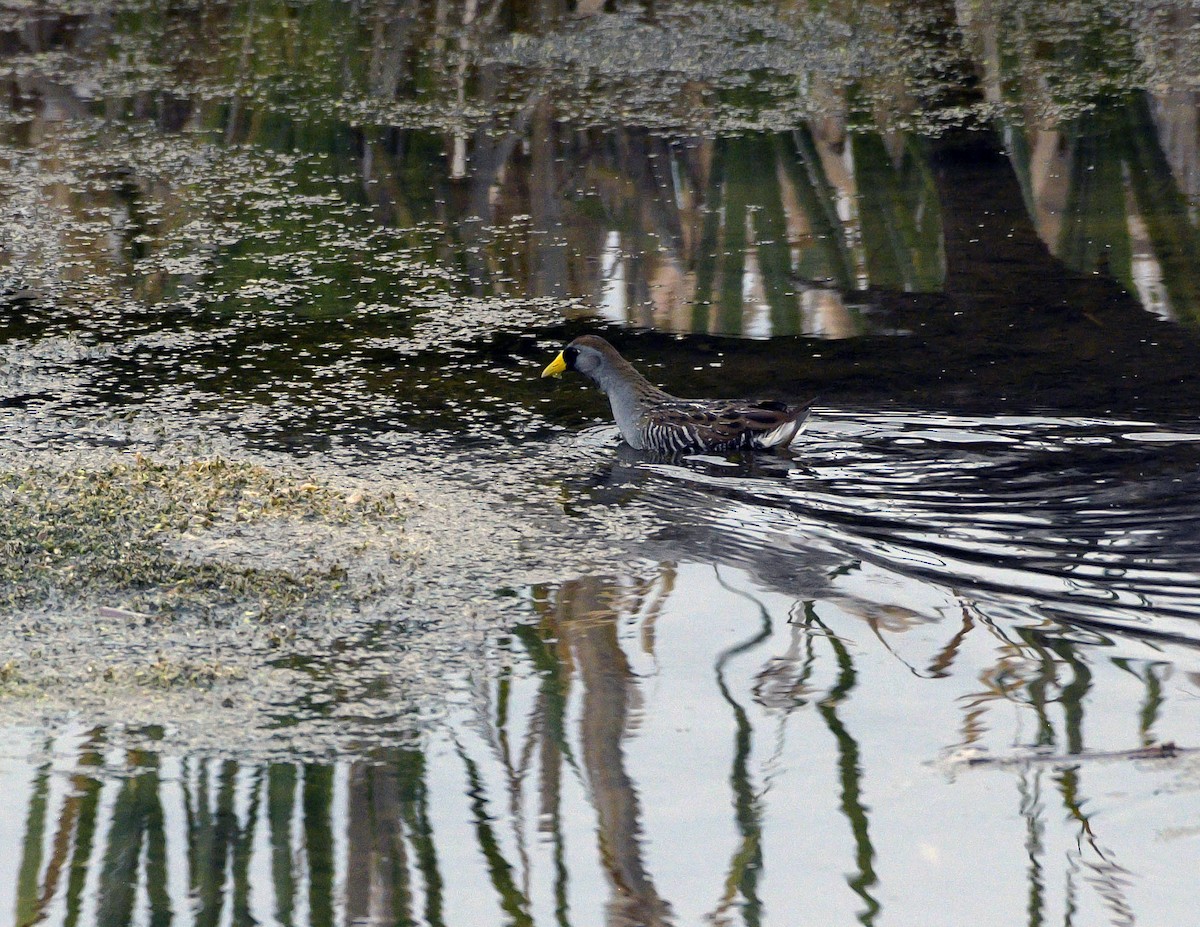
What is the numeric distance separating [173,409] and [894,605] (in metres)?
3.17

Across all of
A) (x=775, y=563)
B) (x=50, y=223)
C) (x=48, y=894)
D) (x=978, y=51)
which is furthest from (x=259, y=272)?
(x=978, y=51)

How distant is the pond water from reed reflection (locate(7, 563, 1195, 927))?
0.01m

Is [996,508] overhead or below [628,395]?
below

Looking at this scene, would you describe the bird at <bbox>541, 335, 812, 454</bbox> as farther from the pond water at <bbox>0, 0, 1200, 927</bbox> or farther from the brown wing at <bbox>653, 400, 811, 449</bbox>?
the pond water at <bbox>0, 0, 1200, 927</bbox>

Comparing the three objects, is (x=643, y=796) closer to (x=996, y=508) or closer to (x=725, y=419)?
(x=996, y=508)

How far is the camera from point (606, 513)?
5570 mm

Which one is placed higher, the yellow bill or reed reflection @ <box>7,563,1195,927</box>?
the yellow bill

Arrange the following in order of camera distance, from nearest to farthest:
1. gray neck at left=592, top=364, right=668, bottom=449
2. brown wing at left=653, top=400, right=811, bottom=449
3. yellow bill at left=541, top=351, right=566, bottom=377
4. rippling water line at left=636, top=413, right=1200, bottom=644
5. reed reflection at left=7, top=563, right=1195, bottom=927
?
1. reed reflection at left=7, top=563, right=1195, bottom=927
2. rippling water line at left=636, top=413, right=1200, bottom=644
3. brown wing at left=653, top=400, right=811, bottom=449
4. gray neck at left=592, top=364, right=668, bottom=449
5. yellow bill at left=541, top=351, right=566, bottom=377

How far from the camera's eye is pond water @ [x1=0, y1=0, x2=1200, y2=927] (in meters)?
3.51

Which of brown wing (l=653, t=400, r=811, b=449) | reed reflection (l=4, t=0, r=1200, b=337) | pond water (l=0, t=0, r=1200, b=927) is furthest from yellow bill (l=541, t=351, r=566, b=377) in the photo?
reed reflection (l=4, t=0, r=1200, b=337)

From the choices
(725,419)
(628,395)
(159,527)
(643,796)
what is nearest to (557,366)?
(628,395)

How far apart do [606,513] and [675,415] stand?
767mm

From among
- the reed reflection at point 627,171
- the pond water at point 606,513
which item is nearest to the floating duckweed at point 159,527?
the pond water at point 606,513

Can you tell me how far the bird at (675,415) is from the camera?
599cm
